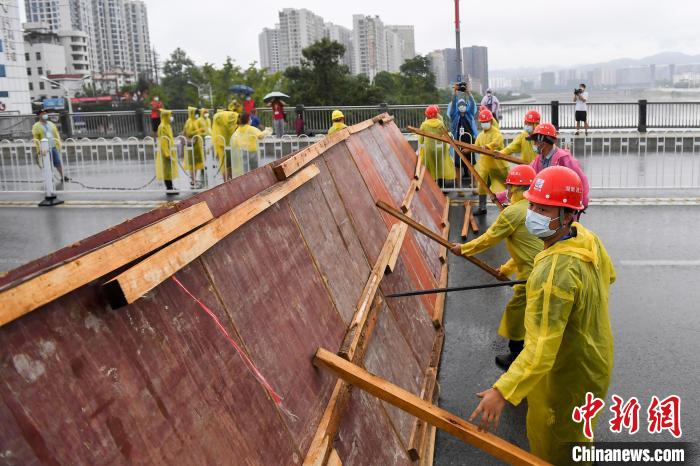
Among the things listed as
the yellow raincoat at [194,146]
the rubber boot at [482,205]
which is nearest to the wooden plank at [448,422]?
the rubber boot at [482,205]

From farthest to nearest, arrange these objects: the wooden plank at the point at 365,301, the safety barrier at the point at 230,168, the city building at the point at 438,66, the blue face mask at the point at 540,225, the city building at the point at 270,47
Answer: the city building at the point at 270,47 < the city building at the point at 438,66 < the safety barrier at the point at 230,168 < the wooden plank at the point at 365,301 < the blue face mask at the point at 540,225

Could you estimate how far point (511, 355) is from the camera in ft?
18.0

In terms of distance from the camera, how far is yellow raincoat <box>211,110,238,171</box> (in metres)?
13.7

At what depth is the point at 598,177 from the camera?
14.5 m

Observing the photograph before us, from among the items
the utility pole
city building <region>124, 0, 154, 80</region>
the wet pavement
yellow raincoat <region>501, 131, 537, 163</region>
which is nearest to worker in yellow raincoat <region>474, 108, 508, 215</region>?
yellow raincoat <region>501, 131, 537, 163</region>

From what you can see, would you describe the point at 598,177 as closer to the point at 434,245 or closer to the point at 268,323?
the point at 434,245

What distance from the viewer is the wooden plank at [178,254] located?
2.15 m

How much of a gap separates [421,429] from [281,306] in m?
1.46

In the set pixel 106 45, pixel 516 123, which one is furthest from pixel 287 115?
pixel 106 45

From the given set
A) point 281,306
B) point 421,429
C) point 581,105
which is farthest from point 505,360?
point 581,105

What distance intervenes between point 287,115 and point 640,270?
1814 centimetres

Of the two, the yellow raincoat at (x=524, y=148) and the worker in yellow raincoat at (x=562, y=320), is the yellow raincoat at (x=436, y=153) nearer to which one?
the yellow raincoat at (x=524, y=148)

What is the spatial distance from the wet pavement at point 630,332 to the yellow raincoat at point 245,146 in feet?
16.8

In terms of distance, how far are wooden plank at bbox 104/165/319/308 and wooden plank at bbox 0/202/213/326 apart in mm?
46
